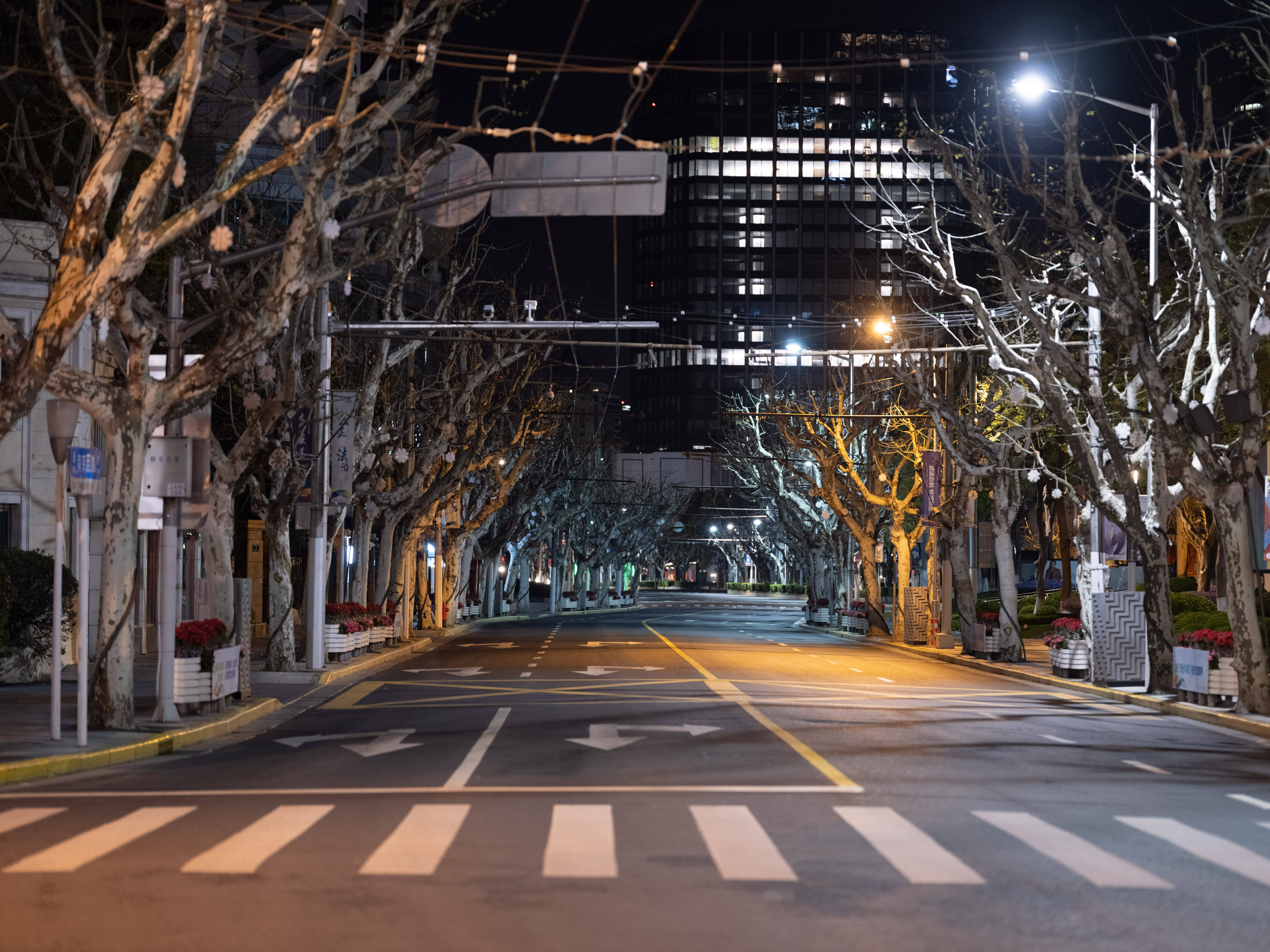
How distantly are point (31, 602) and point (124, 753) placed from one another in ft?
38.9

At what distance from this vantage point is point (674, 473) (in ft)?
350

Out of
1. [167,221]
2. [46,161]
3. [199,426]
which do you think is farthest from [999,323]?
[167,221]

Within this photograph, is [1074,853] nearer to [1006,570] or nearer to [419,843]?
[419,843]

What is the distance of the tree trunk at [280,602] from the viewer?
97.7 feet

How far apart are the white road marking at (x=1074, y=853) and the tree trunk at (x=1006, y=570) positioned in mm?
25655

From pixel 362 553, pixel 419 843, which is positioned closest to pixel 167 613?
pixel 419 843

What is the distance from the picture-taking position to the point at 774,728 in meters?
19.3

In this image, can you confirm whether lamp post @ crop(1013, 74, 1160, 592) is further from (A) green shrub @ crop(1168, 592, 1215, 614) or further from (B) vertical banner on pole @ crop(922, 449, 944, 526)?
(B) vertical banner on pole @ crop(922, 449, 944, 526)

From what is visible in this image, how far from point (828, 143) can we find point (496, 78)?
185 meters

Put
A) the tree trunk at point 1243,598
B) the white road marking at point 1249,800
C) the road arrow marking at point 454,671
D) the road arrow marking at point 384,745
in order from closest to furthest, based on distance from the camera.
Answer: the white road marking at point 1249,800
the road arrow marking at point 384,745
the tree trunk at point 1243,598
the road arrow marking at point 454,671

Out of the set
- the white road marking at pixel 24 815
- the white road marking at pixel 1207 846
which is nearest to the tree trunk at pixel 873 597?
the white road marking at pixel 1207 846

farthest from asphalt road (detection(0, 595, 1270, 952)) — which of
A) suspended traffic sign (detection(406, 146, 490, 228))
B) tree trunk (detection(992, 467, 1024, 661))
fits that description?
tree trunk (detection(992, 467, 1024, 661))

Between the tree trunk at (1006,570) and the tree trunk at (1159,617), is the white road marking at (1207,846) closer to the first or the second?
the tree trunk at (1159,617)

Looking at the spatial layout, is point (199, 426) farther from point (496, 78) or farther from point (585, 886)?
point (585, 886)
